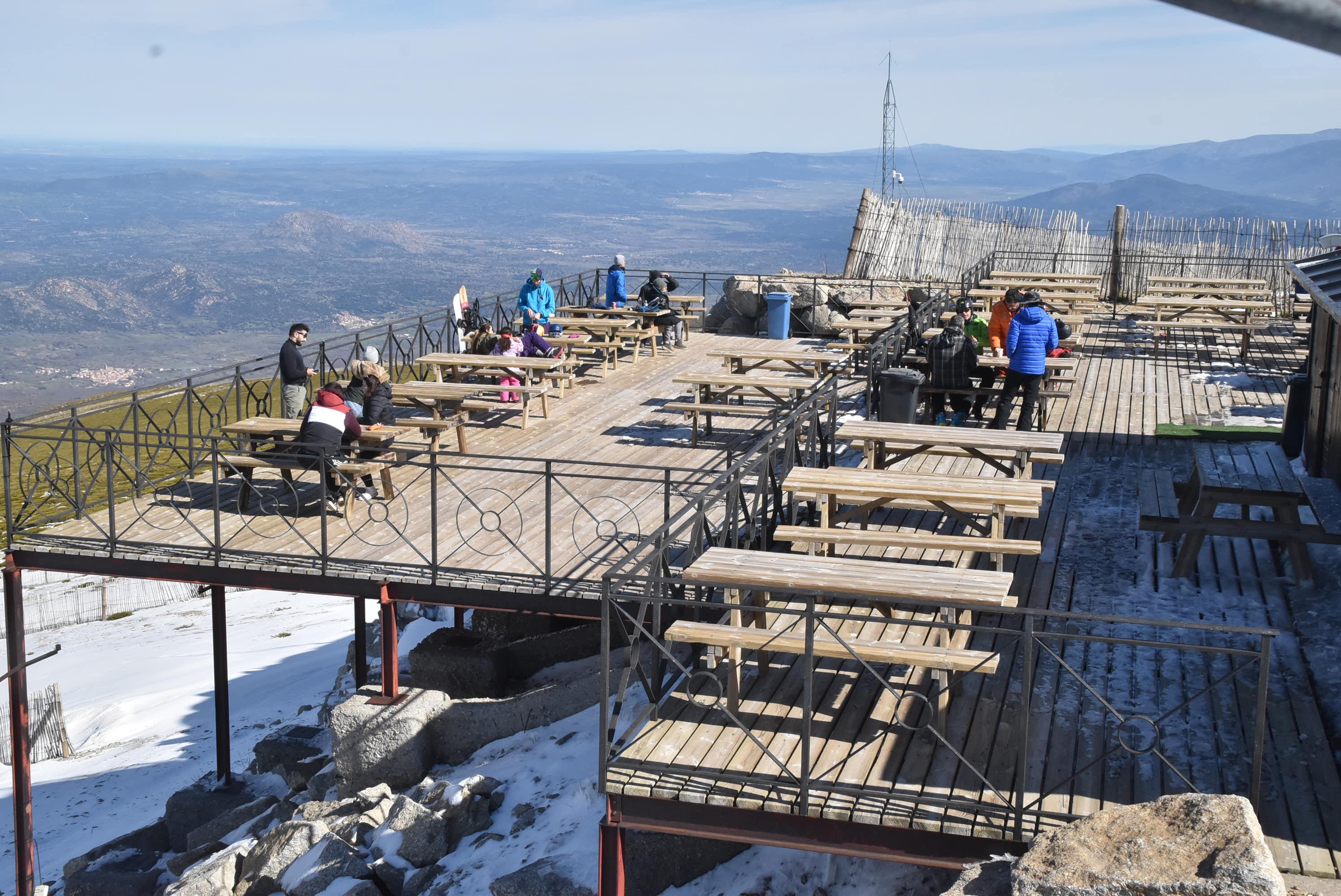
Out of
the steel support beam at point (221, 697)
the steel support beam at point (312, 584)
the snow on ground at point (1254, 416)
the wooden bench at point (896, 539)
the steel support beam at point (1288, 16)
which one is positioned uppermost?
the steel support beam at point (1288, 16)

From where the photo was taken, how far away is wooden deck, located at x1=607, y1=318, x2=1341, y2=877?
5789 millimetres

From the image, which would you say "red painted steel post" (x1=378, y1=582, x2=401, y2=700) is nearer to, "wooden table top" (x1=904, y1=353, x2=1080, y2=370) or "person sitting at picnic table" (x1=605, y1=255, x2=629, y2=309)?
"wooden table top" (x1=904, y1=353, x2=1080, y2=370)

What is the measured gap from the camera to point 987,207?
1102 inches

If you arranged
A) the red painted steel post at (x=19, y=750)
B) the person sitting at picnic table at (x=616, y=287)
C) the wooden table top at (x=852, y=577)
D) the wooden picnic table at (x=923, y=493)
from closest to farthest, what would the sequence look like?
the wooden table top at (x=852, y=577)
the wooden picnic table at (x=923, y=493)
the red painted steel post at (x=19, y=750)
the person sitting at picnic table at (x=616, y=287)

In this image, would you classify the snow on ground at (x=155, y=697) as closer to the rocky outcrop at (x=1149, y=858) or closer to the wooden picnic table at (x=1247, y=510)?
the wooden picnic table at (x=1247, y=510)

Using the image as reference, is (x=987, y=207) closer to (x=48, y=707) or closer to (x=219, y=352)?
(x=48, y=707)

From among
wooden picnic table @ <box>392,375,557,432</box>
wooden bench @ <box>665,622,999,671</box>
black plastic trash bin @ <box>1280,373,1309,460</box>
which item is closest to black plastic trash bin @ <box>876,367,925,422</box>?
black plastic trash bin @ <box>1280,373,1309,460</box>

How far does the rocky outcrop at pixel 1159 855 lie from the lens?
4344 millimetres

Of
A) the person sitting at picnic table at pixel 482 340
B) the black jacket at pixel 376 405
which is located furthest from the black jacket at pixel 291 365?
the person sitting at picnic table at pixel 482 340

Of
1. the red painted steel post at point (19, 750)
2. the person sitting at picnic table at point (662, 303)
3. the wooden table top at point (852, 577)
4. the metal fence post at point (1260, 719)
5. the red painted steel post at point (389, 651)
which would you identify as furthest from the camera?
the person sitting at picnic table at point (662, 303)

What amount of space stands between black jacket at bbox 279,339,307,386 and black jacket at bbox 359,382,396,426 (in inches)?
70.5

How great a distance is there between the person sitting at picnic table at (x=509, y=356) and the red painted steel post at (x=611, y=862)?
886 cm

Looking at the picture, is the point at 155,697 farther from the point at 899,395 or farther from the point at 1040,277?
the point at 1040,277

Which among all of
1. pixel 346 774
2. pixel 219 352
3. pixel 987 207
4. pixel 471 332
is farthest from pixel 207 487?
pixel 219 352
